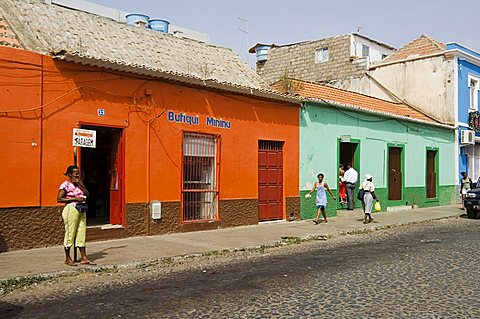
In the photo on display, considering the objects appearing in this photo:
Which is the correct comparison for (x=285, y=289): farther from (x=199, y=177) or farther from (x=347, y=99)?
(x=347, y=99)

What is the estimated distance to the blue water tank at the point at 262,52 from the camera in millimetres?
34000

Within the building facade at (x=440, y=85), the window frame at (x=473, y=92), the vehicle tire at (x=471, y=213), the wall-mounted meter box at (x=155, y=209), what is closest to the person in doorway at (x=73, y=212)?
the wall-mounted meter box at (x=155, y=209)

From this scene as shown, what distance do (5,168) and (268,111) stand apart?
769 cm

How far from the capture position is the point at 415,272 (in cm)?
775

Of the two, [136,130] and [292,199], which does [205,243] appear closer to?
[136,130]

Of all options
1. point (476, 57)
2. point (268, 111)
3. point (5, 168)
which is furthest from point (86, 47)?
point (476, 57)

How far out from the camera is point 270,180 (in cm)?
1480

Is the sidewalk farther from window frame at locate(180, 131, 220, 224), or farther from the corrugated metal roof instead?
the corrugated metal roof

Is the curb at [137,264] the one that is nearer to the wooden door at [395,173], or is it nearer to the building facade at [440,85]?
the wooden door at [395,173]

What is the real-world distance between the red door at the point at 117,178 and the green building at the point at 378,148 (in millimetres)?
6440

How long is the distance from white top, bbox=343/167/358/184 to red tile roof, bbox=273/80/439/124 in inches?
90.3

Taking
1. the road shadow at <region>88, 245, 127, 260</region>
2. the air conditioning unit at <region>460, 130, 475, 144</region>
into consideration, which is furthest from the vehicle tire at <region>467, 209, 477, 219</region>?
the road shadow at <region>88, 245, 127, 260</region>

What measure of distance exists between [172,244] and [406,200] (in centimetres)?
1325

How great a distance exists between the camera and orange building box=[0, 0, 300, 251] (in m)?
9.40
